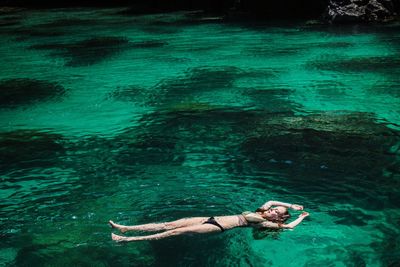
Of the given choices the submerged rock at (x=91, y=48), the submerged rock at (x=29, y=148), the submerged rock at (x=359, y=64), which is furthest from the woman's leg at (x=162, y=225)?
the submerged rock at (x=91, y=48)

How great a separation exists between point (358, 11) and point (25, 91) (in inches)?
781

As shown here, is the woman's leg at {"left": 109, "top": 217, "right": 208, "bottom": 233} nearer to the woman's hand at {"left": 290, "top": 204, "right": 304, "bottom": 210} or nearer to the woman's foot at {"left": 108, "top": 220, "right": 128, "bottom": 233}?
the woman's foot at {"left": 108, "top": 220, "right": 128, "bottom": 233}

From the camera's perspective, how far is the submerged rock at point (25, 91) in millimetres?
15789

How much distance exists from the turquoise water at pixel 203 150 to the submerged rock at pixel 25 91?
0.30 feet

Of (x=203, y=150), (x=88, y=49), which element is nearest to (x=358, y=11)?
(x=88, y=49)

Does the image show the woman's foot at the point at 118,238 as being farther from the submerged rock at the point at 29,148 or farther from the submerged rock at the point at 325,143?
the submerged rock at the point at 29,148

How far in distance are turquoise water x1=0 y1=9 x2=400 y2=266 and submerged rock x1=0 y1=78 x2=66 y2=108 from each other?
0.09m

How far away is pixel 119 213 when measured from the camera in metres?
8.44

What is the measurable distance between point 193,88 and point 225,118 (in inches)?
143

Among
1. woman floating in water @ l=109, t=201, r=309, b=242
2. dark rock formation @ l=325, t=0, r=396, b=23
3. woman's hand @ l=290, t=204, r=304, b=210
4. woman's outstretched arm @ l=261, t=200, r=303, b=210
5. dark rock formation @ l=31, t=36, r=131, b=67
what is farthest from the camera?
dark rock formation @ l=325, t=0, r=396, b=23

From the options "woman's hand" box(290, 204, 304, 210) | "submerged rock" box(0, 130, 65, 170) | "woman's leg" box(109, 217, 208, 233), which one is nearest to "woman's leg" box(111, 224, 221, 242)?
"woman's leg" box(109, 217, 208, 233)

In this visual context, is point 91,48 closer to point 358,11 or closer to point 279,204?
point 358,11

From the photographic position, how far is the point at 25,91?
1694 cm

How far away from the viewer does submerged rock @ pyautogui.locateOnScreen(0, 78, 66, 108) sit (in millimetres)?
15789
